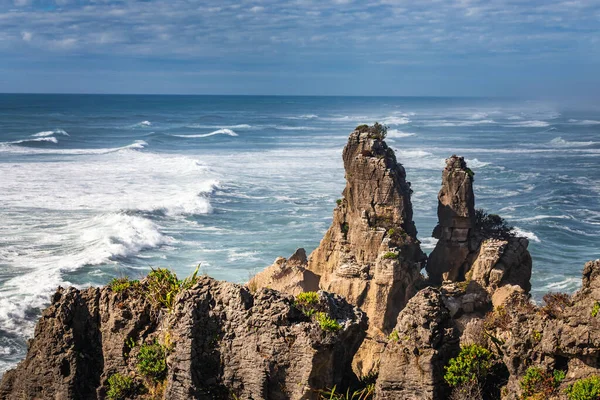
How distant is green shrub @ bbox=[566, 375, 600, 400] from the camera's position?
11656mm

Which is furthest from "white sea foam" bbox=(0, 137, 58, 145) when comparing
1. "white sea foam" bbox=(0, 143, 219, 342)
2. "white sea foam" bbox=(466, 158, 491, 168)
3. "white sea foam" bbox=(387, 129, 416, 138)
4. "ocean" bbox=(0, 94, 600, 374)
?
"white sea foam" bbox=(466, 158, 491, 168)

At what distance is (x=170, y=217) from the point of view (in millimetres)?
53625

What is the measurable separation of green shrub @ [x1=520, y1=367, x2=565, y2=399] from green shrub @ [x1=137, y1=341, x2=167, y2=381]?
5926 mm

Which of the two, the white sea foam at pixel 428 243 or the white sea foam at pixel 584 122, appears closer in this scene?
the white sea foam at pixel 428 243

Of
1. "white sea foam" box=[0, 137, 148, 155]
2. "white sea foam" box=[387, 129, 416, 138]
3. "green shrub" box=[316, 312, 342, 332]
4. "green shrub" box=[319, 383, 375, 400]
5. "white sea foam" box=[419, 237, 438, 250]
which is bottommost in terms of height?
"white sea foam" box=[419, 237, 438, 250]

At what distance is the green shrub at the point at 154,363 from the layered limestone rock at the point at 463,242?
38.7 feet

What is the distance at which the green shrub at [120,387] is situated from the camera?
14.4 m

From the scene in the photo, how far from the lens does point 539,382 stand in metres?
12.5

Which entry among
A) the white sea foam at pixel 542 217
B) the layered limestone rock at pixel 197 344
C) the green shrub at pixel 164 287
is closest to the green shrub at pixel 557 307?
the layered limestone rock at pixel 197 344

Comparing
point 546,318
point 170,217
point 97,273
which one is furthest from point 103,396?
point 170,217

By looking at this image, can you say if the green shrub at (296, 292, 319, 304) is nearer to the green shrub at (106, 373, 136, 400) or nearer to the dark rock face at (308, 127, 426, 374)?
the green shrub at (106, 373, 136, 400)

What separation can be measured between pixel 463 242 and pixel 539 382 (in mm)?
12724

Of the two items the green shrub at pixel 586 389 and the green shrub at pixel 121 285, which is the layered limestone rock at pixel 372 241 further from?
the green shrub at pixel 586 389

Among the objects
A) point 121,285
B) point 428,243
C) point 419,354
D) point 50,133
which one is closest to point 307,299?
point 419,354
